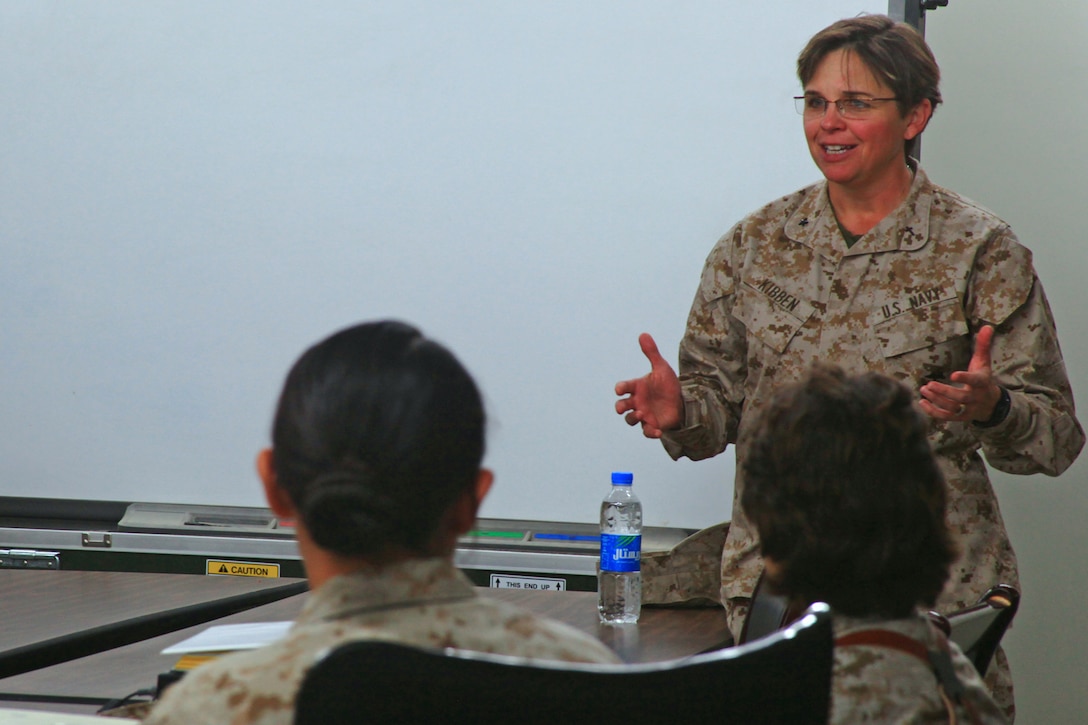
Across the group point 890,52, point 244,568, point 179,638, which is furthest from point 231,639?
point 890,52

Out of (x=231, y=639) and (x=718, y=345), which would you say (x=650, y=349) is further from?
(x=231, y=639)

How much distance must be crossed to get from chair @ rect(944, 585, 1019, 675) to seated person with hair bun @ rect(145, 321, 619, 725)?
0.50 meters

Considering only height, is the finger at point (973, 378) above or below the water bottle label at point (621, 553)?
→ above

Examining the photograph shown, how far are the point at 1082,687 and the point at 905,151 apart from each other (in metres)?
1.41

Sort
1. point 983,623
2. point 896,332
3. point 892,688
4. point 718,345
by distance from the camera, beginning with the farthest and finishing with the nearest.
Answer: point 718,345 < point 896,332 < point 983,623 < point 892,688

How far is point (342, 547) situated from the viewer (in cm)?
87

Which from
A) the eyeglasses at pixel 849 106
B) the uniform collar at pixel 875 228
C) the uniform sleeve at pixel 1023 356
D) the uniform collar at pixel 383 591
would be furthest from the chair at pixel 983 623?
the eyeglasses at pixel 849 106

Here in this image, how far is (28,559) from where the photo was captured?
2717 mm

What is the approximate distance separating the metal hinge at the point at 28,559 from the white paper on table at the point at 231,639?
1394mm

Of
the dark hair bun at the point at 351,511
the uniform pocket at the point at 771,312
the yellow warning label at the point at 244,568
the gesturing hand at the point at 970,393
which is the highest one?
the uniform pocket at the point at 771,312

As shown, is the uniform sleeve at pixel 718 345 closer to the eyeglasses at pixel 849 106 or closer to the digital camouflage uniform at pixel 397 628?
the eyeglasses at pixel 849 106

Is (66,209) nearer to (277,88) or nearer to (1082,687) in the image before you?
(277,88)

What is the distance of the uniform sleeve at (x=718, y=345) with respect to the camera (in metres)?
2.20

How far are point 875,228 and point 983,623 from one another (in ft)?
3.36
